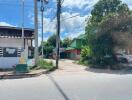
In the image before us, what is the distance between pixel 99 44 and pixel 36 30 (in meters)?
6.80

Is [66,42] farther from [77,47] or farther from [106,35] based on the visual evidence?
[106,35]

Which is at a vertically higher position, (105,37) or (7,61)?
(105,37)

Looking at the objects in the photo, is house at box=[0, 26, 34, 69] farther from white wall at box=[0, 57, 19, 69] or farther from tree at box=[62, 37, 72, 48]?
tree at box=[62, 37, 72, 48]

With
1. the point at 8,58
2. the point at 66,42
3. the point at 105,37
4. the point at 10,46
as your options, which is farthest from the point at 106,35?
the point at 66,42

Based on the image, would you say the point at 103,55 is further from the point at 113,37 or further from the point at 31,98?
the point at 31,98

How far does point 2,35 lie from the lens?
3369cm

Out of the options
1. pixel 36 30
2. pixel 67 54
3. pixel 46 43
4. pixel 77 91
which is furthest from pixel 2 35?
pixel 46 43

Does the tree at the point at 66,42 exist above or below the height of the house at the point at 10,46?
above

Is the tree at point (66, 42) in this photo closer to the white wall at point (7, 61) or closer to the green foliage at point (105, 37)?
the green foliage at point (105, 37)

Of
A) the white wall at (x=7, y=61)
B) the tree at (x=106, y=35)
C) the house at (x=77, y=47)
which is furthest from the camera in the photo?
the house at (x=77, y=47)

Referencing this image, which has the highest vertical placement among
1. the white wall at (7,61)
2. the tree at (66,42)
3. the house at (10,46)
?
the tree at (66,42)

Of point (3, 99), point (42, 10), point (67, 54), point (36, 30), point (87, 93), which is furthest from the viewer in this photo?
point (67, 54)

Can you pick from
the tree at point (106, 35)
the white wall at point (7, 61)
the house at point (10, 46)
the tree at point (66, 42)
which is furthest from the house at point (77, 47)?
the white wall at point (7, 61)

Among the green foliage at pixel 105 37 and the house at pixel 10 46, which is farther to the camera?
the green foliage at pixel 105 37
